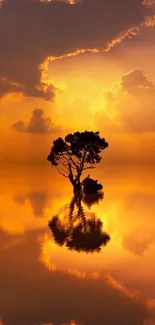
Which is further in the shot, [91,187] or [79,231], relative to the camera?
[91,187]

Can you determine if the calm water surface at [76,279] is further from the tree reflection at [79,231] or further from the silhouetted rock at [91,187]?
the silhouetted rock at [91,187]

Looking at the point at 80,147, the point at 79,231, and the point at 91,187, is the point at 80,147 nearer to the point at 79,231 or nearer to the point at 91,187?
the point at 91,187

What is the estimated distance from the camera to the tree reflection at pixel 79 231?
80.6 ft

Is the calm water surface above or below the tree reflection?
below

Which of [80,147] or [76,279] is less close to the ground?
[80,147]

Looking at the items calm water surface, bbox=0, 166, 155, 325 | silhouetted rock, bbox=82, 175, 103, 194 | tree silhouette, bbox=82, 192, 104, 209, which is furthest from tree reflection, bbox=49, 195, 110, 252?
silhouetted rock, bbox=82, 175, 103, 194

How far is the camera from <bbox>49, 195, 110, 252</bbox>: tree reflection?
80.6 ft

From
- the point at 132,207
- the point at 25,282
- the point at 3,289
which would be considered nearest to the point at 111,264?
the point at 25,282

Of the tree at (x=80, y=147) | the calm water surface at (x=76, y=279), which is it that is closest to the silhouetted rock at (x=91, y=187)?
the tree at (x=80, y=147)

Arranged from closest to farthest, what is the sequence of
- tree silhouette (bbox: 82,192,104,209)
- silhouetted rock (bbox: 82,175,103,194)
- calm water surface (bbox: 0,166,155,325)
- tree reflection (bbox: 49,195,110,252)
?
calm water surface (bbox: 0,166,155,325) → tree reflection (bbox: 49,195,110,252) → tree silhouette (bbox: 82,192,104,209) → silhouetted rock (bbox: 82,175,103,194)

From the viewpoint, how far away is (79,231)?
29.2 meters

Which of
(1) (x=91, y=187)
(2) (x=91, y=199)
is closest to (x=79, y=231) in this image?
(2) (x=91, y=199)

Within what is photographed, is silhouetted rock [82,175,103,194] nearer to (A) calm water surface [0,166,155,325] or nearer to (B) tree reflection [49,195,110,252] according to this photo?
(B) tree reflection [49,195,110,252]

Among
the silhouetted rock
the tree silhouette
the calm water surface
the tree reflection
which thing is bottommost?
the calm water surface
